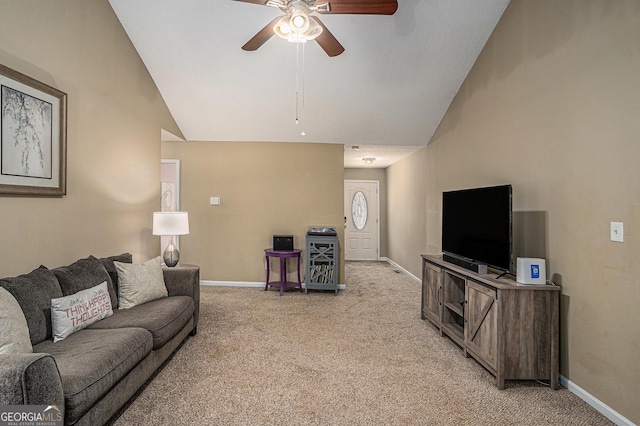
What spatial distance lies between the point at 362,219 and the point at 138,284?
5866 mm

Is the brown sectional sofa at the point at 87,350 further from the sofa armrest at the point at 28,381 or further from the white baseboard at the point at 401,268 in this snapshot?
the white baseboard at the point at 401,268

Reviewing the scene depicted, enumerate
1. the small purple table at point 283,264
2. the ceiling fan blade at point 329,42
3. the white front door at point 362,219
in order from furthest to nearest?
the white front door at point 362,219 < the small purple table at point 283,264 < the ceiling fan blade at point 329,42

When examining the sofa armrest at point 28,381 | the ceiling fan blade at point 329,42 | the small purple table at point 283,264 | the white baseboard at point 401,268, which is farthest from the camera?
the white baseboard at point 401,268

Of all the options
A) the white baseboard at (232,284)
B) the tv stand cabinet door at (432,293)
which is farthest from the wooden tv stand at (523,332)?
the white baseboard at (232,284)

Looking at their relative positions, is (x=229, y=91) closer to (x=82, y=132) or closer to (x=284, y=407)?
(x=82, y=132)

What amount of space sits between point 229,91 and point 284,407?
143 inches

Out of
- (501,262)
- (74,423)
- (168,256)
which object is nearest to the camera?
(74,423)

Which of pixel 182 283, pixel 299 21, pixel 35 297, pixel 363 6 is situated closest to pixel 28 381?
pixel 35 297

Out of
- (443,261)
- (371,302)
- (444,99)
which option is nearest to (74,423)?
(443,261)

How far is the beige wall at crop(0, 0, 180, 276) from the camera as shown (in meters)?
2.35

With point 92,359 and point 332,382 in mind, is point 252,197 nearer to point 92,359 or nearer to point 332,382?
point 332,382

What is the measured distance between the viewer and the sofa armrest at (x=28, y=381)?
1345 mm

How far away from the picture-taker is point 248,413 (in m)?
2.08

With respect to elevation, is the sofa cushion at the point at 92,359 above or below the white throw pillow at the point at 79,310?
below
